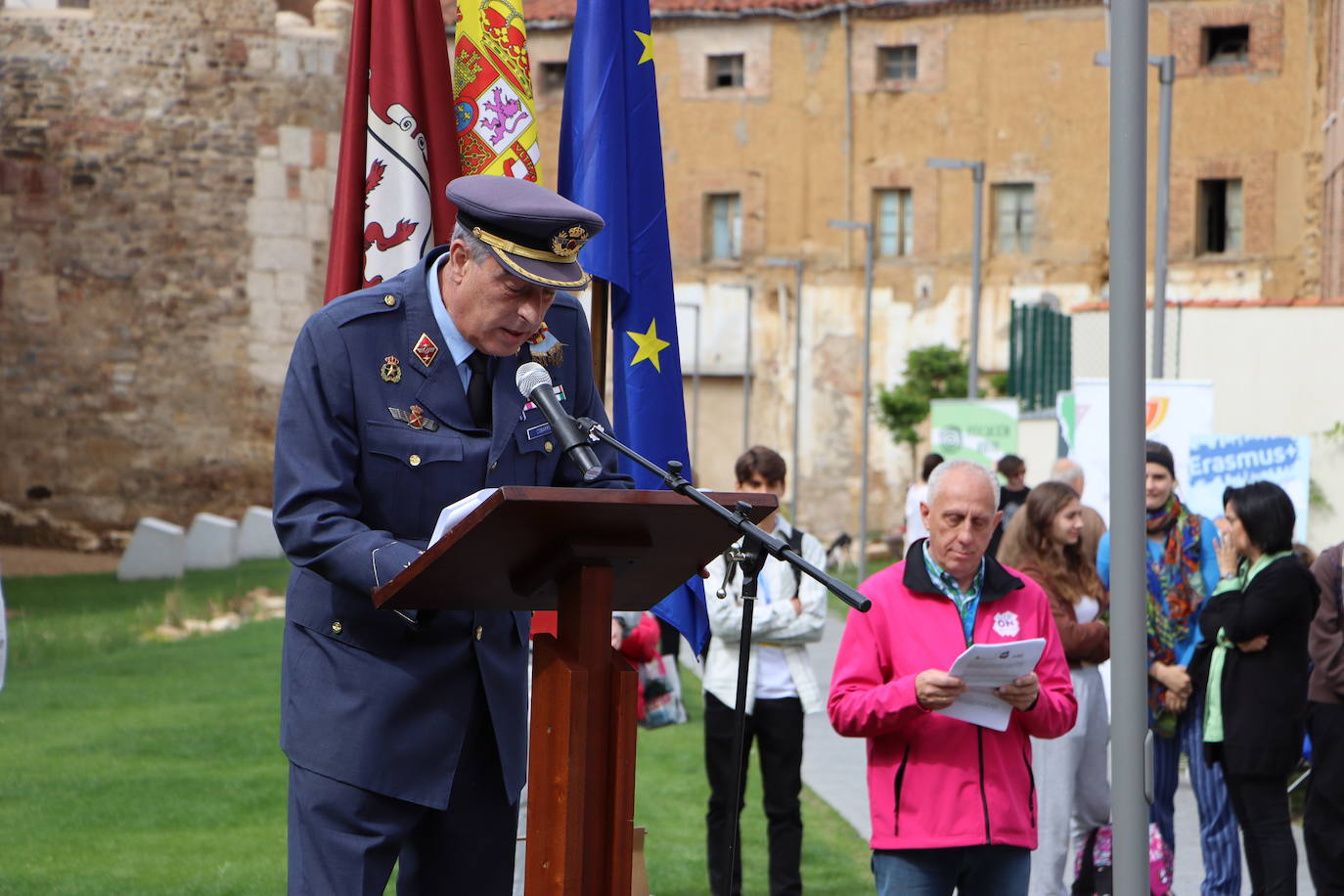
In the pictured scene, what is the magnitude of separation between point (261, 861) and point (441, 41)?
4396mm

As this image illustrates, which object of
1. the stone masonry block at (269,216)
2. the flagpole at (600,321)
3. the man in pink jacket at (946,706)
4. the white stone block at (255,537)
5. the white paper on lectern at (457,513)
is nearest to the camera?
the white paper on lectern at (457,513)

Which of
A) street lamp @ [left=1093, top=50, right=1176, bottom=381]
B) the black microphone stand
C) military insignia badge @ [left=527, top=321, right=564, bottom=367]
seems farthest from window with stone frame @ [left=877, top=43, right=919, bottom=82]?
the black microphone stand

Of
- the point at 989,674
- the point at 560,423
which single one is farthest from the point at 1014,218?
the point at 560,423

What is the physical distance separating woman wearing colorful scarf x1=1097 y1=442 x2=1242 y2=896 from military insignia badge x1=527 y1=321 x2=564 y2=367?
13.8 ft

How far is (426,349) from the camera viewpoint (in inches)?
136

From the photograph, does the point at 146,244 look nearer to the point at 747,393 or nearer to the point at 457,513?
the point at 747,393

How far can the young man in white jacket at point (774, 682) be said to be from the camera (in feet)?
23.5

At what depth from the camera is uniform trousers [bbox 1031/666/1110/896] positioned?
7.05 meters

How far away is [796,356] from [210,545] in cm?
1523

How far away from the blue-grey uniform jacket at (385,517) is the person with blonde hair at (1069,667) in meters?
3.97

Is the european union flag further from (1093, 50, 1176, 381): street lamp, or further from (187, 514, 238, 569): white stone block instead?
(187, 514, 238, 569): white stone block

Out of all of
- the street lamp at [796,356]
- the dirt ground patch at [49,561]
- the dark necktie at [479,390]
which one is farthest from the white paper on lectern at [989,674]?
the street lamp at [796,356]

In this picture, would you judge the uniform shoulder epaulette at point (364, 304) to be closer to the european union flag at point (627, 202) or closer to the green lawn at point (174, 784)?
the european union flag at point (627, 202)

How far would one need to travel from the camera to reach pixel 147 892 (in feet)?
24.2
